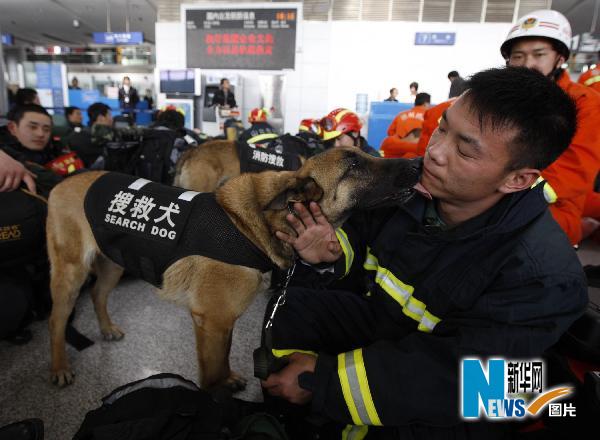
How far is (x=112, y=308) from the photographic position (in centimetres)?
272

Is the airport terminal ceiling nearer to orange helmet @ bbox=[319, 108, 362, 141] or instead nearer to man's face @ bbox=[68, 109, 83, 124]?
man's face @ bbox=[68, 109, 83, 124]

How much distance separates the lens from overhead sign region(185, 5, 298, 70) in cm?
995

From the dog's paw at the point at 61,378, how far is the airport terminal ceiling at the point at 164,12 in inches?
446

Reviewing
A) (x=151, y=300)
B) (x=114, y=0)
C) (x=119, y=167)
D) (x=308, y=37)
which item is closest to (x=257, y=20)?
(x=308, y=37)

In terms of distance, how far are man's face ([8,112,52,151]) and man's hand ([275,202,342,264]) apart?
2721mm

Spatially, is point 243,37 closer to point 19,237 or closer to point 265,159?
point 265,159

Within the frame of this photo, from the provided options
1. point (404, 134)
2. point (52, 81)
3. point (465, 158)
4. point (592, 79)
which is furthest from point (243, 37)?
point (52, 81)

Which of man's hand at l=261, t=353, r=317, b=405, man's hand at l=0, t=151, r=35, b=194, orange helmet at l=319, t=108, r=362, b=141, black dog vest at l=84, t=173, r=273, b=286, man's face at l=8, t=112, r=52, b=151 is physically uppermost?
orange helmet at l=319, t=108, r=362, b=141

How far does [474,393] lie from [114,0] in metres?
16.2

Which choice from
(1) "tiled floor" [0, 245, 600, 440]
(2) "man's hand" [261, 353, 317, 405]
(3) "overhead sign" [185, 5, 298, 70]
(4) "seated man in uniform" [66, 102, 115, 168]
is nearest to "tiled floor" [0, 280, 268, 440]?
(1) "tiled floor" [0, 245, 600, 440]

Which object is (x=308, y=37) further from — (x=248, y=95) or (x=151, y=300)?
(x=151, y=300)

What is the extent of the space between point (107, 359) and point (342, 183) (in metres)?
1.79

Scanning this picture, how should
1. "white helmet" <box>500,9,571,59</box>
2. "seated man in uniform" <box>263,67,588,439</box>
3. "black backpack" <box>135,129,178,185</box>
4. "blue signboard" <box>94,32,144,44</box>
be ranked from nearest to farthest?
"seated man in uniform" <box>263,67,588,439</box> < "white helmet" <box>500,9,571,59</box> < "black backpack" <box>135,129,178,185</box> < "blue signboard" <box>94,32,144,44</box>

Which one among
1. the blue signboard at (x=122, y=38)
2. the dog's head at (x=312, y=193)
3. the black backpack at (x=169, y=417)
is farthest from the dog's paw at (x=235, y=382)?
the blue signboard at (x=122, y=38)
